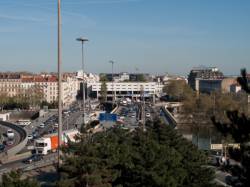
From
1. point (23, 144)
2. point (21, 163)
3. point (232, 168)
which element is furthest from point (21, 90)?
point (232, 168)

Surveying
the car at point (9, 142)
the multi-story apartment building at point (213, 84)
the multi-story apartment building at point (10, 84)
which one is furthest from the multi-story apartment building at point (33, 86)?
the car at point (9, 142)

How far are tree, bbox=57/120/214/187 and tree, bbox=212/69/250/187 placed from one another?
615 centimetres

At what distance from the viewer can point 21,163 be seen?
27.5m

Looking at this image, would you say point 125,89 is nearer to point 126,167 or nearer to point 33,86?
point 33,86

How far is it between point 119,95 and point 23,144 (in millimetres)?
70673

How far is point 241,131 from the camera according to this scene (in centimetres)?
673

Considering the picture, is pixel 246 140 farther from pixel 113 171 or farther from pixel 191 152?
pixel 191 152

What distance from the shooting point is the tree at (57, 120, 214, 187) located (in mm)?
13461

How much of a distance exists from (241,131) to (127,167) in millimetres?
8453

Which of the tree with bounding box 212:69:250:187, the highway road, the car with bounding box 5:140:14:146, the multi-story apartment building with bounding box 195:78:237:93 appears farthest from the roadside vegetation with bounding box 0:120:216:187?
the multi-story apartment building with bounding box 195:78:237:93

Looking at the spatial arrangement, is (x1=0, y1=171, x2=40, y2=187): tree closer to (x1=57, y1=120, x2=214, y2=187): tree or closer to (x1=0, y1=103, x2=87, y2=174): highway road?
(x1=57, y1=120, x2=214, y2=187): tree

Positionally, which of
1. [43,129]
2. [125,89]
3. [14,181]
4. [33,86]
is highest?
[33,86]

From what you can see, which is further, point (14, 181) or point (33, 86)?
point (33, 86)

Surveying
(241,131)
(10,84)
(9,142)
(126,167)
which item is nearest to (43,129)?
(9,142)
